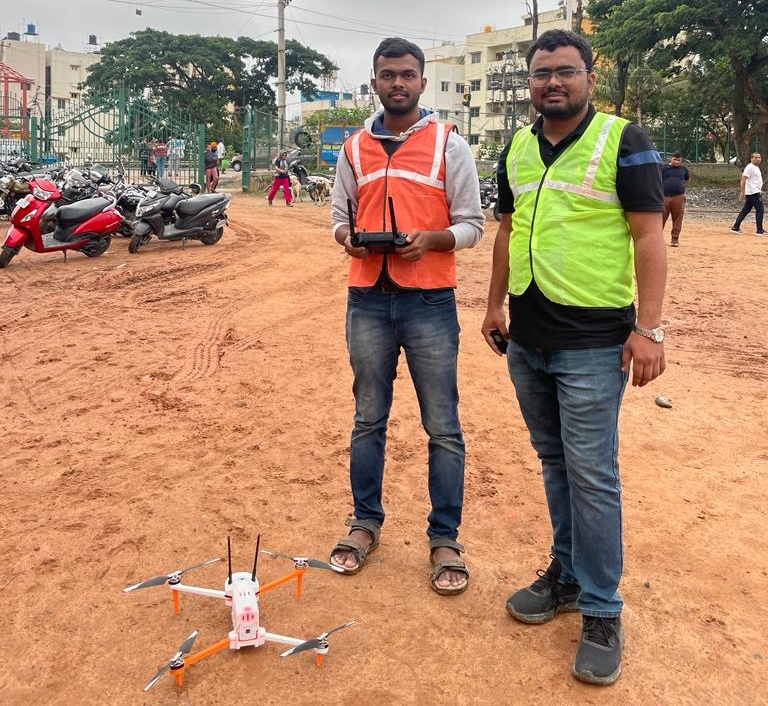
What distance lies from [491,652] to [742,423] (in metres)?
3.06

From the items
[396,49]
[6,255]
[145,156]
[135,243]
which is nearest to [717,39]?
[145,156]

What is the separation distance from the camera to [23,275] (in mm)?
9172

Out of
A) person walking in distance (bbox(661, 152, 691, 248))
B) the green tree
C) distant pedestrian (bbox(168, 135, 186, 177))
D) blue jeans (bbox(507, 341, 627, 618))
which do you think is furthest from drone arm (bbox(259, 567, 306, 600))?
the green tree

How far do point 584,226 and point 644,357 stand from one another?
1.44ft

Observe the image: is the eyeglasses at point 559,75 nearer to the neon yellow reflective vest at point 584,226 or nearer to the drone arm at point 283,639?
the neon yellow reflective vest at point 584,226

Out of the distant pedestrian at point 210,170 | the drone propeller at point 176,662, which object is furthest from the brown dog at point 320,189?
the drone propeller at point 176,662

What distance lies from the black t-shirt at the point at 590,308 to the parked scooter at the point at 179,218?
8.98 m

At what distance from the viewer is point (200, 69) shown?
44.0 m

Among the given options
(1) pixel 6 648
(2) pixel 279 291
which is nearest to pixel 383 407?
(1) pixel 6 648

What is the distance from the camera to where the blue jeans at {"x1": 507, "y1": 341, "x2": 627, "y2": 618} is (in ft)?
7.88

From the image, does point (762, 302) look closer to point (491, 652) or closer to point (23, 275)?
point (491, 652)

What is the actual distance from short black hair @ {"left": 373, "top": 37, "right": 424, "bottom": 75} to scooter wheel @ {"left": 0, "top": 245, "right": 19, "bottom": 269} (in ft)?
26.1

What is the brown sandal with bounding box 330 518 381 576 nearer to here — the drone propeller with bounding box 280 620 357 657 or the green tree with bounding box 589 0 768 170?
the drone propeller with bounding box 280 620 357 657

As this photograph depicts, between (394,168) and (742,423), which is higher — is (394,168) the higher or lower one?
the higher one
